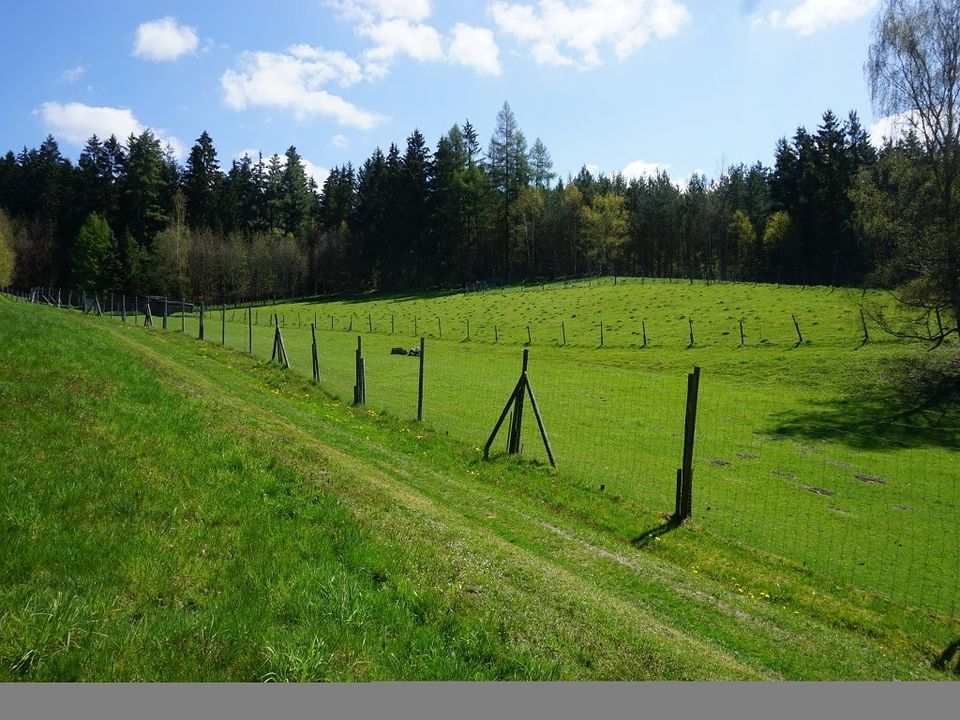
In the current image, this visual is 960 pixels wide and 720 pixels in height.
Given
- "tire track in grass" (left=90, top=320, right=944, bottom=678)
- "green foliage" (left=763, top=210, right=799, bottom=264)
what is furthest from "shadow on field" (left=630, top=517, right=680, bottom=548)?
"green foliage" (left=763, top=210, right=799, bottom=264)

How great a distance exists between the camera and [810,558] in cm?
1152

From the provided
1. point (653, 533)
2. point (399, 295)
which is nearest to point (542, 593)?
point (653, 533)

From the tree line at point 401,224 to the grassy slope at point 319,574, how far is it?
83500mm

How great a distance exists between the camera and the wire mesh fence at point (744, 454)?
39.9ft

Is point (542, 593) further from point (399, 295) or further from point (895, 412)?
point (399, 295)

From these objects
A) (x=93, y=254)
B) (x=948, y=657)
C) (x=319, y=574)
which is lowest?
(x=948, y=657)

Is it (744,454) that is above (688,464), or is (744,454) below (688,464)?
below

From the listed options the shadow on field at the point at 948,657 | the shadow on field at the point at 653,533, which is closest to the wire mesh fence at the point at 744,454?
the shadow on field at the point at 653,533

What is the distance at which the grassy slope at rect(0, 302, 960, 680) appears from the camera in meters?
4.32

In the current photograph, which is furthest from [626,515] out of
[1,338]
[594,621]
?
[1,338]

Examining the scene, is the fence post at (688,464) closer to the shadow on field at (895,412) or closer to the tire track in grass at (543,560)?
the tire track in grass at (543,560)

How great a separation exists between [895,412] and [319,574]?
29544 mm

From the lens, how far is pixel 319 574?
17.8ft

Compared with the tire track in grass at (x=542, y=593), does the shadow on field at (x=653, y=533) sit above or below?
below
